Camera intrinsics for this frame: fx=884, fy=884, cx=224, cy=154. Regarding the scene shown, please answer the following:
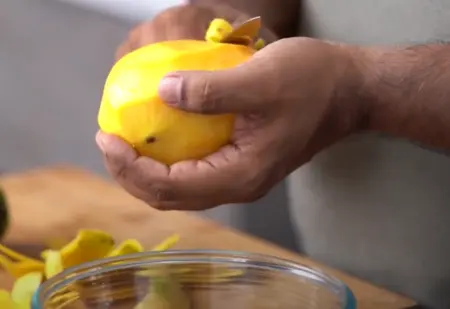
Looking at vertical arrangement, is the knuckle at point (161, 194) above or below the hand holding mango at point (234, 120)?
below

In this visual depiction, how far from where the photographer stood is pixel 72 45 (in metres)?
1.55

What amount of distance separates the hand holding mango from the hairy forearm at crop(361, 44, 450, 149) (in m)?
0.03

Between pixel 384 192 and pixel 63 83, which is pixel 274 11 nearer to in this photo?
pixel 384 192

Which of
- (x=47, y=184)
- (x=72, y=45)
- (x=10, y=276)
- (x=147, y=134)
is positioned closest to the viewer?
(x=147, y=134)

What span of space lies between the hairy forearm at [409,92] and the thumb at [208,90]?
13 centimetres

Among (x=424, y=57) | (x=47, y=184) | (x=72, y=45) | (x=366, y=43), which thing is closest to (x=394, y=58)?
(x=424, y=57)

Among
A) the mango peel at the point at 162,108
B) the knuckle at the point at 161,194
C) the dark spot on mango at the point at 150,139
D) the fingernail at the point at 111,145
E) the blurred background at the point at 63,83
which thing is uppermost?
the mango peel at the point at 162,108

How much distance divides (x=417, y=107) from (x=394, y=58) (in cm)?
4

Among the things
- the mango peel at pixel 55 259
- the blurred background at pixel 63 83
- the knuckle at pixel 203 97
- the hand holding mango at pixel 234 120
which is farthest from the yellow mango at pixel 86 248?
the blurred background at pixel 63 83

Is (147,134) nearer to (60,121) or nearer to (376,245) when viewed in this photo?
(376,245)

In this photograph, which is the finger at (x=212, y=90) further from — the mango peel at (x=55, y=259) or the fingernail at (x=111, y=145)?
the mango peel at (x=55, y=259)

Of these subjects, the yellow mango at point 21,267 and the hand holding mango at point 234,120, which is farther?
the yellow mango at point 21,267

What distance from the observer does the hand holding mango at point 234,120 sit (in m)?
0.55

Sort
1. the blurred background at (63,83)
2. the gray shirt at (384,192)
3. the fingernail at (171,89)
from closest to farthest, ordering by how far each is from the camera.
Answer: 1. the fingernail at (171,89)
2. the gray shirt at (384,192)
3. the blurred background at (63,83)
